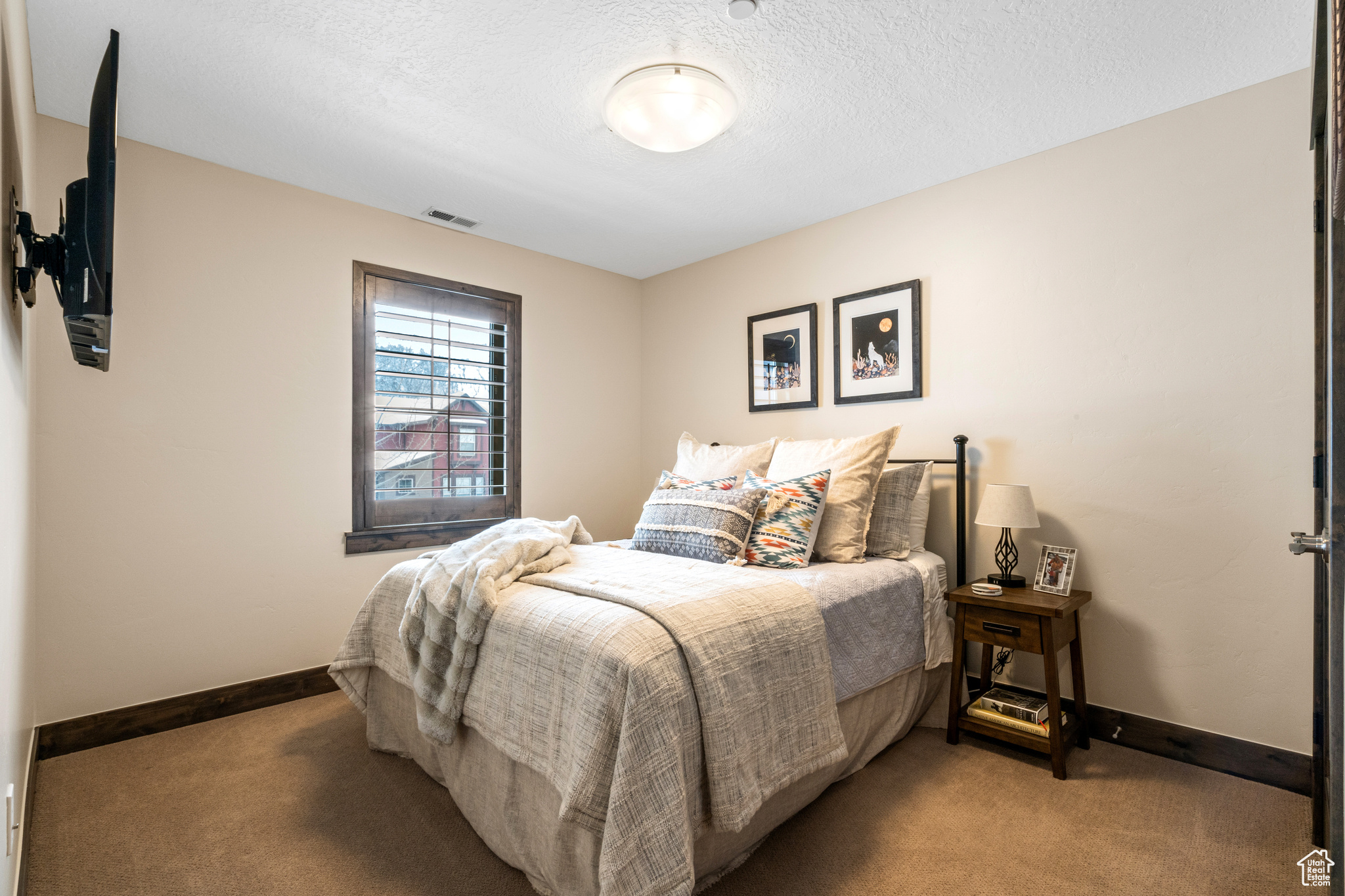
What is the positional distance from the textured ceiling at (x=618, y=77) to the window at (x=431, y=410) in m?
0.66

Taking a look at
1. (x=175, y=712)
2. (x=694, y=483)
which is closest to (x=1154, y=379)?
(x=694, y=483)

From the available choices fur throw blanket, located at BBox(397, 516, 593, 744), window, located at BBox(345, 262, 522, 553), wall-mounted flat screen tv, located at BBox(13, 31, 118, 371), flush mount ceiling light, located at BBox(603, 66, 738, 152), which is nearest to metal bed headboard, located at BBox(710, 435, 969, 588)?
flush mount ceiling light, located at BBox(603, 66, 738, 152)

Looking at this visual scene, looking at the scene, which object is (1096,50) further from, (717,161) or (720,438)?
(720,438)

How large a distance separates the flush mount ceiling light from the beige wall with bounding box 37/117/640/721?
5.71ft

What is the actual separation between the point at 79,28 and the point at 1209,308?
391 centimetres

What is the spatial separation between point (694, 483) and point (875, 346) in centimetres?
119

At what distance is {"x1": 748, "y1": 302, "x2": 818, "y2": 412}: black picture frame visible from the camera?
357 centimetres

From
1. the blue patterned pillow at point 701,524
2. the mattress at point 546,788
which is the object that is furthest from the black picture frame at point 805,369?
the mattress at point 546,788

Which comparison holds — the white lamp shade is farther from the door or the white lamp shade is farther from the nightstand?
the door

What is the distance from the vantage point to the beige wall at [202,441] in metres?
2.50

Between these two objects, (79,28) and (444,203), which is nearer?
(79,28)

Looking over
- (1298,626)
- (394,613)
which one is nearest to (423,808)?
(394,613)

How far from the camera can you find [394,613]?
2287mm

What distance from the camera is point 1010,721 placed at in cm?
242
